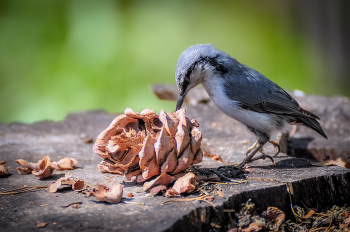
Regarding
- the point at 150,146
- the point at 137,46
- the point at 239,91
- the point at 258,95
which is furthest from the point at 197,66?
the point at 137,46

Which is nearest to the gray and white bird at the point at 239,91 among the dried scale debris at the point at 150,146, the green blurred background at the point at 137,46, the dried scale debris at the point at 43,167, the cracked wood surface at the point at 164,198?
the cracked wood surface at the point at 164,198

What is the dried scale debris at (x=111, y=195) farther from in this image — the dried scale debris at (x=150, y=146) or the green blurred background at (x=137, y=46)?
the green blurred background at (x=137, y=46)

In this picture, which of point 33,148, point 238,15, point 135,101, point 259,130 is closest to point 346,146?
point 259,130

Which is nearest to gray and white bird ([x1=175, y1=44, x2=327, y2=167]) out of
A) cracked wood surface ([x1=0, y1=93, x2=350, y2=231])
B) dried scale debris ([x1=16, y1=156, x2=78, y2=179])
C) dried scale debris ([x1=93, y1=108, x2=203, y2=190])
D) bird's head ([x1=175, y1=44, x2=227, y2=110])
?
bird's head ([x1=175, y1=44, x2=227, y2=110])

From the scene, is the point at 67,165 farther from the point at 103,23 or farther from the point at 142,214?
the point at 103,23

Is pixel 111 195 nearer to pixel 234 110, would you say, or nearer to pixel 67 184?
pixel 67 184

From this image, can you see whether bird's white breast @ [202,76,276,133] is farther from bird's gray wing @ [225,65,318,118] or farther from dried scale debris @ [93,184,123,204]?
dried scale debris @ [93,184,123,204]
